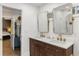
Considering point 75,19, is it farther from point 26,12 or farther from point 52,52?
point 26,12

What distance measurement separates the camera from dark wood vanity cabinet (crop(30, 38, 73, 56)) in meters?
1.46

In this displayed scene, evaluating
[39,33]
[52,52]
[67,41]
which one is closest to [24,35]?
[39,33]

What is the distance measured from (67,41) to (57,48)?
0.17 meters

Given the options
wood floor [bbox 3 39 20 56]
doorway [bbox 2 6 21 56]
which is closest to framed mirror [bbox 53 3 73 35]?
doorway [bbox 2 6 21 56]

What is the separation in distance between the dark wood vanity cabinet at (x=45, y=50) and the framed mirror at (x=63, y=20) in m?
0.23

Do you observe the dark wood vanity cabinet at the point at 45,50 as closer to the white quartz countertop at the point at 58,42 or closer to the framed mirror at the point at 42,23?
the white quartz countertop at the point at 58,42

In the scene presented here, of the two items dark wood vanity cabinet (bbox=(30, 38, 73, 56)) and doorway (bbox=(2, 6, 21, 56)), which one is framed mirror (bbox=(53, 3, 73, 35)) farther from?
doorway (bbox=(2, 6, 21, 56))

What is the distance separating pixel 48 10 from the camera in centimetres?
153

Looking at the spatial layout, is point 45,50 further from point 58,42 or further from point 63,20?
point 63,20

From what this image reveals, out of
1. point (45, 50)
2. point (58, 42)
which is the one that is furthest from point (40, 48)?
point (58, 42)

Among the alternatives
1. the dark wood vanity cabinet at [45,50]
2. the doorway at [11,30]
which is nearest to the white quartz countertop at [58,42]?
the dark wood vanity cabinet at [45,50]

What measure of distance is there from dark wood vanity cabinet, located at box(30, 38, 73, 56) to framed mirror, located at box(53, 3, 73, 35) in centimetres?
23

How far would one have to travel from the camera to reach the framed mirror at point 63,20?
149 cm

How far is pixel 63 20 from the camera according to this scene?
59.7 inches
